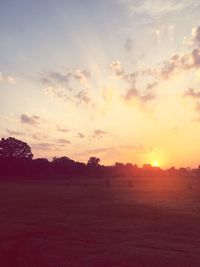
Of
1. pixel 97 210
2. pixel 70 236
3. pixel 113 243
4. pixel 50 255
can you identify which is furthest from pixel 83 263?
pixel 97 210

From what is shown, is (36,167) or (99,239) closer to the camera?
(99,239)

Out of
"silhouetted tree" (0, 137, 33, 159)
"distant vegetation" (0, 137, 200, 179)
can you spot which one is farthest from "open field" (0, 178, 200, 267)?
"silhouetted tree" (0, 137, 33, 159)

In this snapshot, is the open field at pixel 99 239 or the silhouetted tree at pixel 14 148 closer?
the open field at pixel 99 239

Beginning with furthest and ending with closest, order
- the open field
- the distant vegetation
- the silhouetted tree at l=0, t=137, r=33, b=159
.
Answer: the silhouetted tree at l=0, t=137, r=33, b=159 → the distant vegetation → the open field

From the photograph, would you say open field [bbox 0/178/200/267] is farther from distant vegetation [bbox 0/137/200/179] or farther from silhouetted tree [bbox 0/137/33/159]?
silhouetted tree [bbox 0/137/33/159]

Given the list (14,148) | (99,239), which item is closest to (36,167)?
(14,148)

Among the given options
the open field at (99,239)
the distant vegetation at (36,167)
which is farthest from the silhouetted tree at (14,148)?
the open field at (99,239)

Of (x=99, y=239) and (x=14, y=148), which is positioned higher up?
(x=14, y=148)

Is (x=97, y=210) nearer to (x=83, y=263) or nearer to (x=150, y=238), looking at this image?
(x=150, y=238)

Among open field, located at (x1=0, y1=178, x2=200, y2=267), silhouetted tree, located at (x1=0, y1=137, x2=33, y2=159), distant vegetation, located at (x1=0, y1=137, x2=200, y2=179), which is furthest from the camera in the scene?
silhouetted tree, located at (x1=0, y1=137, x2=33, y2=159)

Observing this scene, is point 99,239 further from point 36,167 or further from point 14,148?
point 14,148

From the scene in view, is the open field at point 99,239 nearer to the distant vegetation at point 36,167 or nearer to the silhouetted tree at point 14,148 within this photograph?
the distant vegetation at point 36,167

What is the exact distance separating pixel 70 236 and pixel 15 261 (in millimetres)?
4348

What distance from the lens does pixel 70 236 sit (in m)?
16.2
